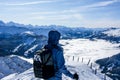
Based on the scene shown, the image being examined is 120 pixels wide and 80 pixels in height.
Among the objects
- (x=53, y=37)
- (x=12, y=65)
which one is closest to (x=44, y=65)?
(x=53, y=37)

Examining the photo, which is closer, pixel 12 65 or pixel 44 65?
pixel 44 65

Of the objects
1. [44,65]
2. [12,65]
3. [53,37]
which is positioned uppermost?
[53,37]

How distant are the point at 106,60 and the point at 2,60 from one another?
5909cm

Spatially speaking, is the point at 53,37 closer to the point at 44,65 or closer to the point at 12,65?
the point at 44,65

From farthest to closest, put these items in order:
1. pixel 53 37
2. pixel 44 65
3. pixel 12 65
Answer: pixel 12 65
pixel 53 37
pixel 44 65

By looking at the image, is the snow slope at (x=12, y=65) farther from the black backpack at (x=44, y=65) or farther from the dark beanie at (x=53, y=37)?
the black backpack at (x=44, y=65)

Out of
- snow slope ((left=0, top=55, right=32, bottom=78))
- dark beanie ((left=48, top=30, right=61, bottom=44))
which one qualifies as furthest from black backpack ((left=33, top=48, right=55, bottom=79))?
snow slope ((left=0, top=55, right=32, bottom=78))

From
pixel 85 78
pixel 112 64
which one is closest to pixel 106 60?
pixel 112 64

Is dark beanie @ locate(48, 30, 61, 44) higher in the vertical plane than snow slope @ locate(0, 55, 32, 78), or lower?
higher

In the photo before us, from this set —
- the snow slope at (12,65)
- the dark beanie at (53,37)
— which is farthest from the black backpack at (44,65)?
the snow slope at (12,65)

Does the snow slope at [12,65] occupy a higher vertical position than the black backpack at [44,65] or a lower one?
lower

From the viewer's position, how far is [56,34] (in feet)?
101

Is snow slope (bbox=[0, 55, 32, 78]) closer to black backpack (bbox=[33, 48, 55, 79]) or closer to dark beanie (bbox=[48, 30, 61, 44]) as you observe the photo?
dark beanie (bbox=[48, 30, 61, 44])

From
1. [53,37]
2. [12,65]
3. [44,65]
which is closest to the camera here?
[44,65]
